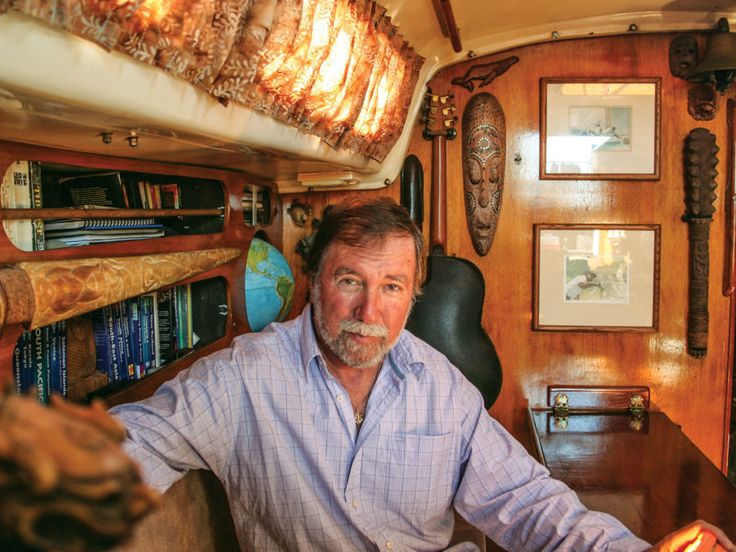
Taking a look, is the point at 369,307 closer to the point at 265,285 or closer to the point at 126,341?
the point at 126,341

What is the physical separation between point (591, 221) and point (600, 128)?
42cm

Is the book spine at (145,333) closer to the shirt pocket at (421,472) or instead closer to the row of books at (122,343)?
the row of books at (122,343)

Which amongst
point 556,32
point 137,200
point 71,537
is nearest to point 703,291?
point 556,32

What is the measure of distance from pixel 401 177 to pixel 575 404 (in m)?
1.32

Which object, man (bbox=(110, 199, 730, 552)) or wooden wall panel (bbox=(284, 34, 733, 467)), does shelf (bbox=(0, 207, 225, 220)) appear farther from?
wooden wall panel (bbox=(284, 34, 733, 467))

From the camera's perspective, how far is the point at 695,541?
3.97 feet

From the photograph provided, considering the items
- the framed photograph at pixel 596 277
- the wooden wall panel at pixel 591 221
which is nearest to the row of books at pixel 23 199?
the wooden wall panel at pixel 591 221

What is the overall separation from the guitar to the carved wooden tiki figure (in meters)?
0.09

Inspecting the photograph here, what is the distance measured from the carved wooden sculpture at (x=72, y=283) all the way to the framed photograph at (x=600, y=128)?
73.7 inches

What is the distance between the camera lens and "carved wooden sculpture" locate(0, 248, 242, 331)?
1.02 m

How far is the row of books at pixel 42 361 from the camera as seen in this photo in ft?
4.10

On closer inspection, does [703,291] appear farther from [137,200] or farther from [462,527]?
[137,200]

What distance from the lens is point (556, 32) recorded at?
8.93ft

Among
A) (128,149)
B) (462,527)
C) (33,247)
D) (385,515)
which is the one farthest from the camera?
(462,527)
